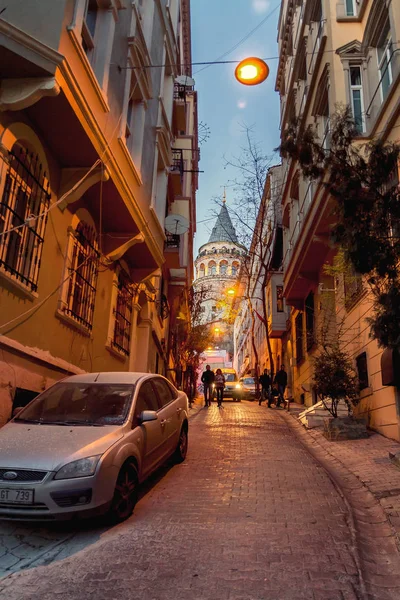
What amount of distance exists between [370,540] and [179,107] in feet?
61.7

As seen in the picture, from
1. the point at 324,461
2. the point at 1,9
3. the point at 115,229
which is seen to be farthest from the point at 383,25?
the point at 324,461

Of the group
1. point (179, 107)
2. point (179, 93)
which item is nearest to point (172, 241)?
point (179, 107)

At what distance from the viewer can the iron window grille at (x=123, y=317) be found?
534 inches

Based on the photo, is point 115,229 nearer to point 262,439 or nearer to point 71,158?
point 71,158

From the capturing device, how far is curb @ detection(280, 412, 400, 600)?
3885mm

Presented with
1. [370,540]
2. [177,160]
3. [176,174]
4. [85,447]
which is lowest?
[370,540]

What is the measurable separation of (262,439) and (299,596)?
7.80 m

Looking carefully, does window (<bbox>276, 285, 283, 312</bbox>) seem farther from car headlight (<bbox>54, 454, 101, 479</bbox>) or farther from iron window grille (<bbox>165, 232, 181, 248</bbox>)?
car headlight (<bbox>54, 454, 101, 479</bbox>)

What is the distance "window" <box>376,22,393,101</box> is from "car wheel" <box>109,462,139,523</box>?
10.0m

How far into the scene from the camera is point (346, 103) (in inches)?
521

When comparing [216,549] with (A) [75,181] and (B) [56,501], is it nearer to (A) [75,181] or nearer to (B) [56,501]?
(B) [56,501]

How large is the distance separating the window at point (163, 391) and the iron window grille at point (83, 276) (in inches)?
106

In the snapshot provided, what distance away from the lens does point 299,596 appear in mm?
3602

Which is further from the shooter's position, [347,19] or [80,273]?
[347,19]
